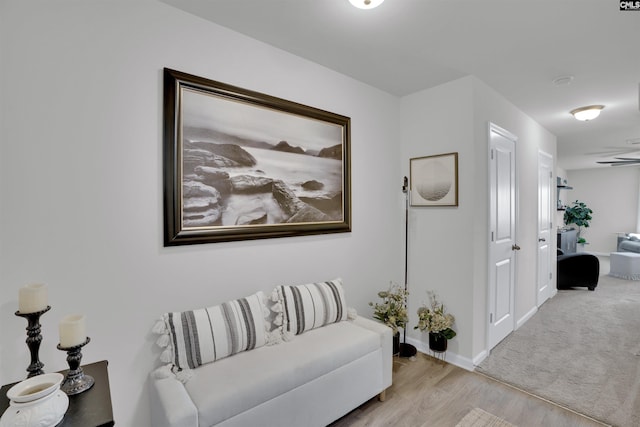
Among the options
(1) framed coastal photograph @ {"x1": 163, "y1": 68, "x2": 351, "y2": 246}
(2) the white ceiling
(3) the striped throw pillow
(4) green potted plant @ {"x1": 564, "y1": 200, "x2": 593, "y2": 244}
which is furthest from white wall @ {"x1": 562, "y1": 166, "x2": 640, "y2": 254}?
(3) the striped throw pillow

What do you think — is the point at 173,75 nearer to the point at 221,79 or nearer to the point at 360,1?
the point at 221,79

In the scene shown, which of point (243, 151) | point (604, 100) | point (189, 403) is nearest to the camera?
point (189, 403)

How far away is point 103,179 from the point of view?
5.27 feet

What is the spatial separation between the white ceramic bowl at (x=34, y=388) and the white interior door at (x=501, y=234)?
10.4 feet

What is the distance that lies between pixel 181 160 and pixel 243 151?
0.42 meters

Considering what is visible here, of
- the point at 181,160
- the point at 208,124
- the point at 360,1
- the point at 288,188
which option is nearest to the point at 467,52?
the point at 360,1

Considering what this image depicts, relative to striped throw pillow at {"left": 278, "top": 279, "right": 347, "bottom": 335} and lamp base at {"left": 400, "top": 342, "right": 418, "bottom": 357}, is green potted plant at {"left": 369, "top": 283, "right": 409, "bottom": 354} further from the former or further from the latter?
striped throw pillow at {"left": 278, "top": 279, "right": 347, "bottom": 335}

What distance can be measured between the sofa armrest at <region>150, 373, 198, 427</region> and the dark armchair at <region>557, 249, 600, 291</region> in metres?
6.01

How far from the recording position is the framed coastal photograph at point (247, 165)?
1829mm

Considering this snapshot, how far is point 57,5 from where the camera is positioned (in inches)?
58.7

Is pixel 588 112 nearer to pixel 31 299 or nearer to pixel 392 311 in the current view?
pixel 392 311

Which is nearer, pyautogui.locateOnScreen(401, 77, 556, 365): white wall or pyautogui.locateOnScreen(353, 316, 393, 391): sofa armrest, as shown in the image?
pyautogui.locateOnScreen(353, 316, 393, 391): sofa armrest

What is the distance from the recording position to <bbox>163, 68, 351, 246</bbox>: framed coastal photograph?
183cm

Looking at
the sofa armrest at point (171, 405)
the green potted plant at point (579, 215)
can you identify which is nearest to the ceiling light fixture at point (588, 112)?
the sofa armrest at point (171, 405)
